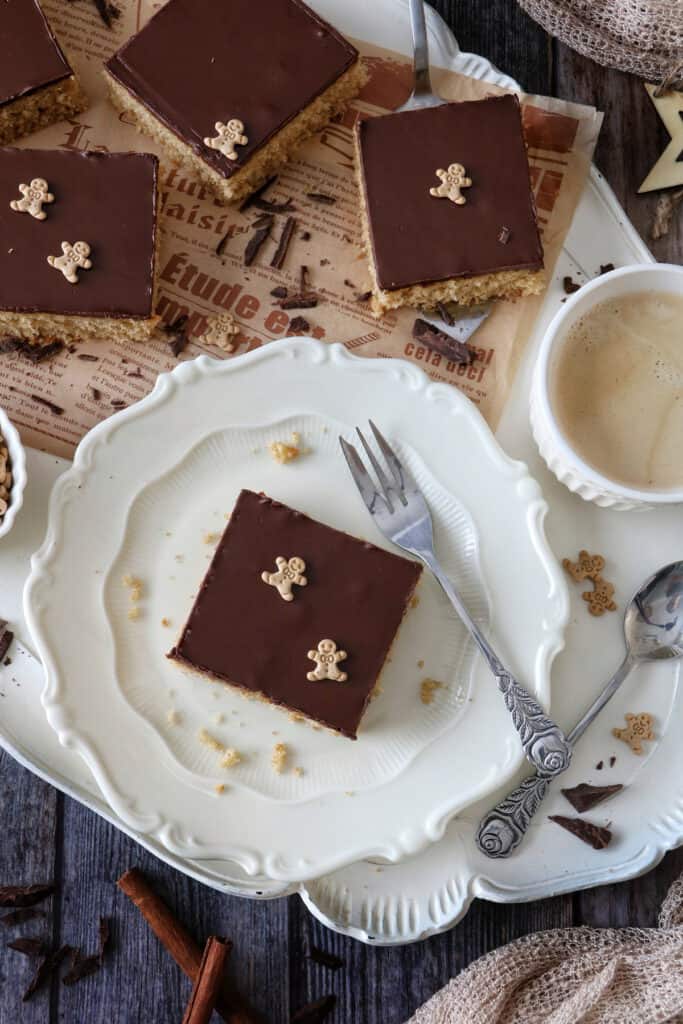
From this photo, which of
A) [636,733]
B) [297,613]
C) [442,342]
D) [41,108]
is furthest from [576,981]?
[41,108]

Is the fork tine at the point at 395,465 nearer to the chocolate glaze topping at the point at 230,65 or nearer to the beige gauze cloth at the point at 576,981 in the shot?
the chocolate glaze topping at the point at 230,65

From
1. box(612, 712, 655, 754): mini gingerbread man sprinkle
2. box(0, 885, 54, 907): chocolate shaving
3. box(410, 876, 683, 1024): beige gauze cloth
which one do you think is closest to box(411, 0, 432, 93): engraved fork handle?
box(612, 712, 655, 754): mini gingerbread man sprinkle

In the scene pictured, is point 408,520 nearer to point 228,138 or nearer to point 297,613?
point 297,613

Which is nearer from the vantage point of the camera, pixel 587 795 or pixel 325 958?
pixel 587 795

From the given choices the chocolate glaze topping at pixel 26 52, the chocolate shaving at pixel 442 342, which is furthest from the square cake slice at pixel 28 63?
the chocolate shaving at pixel 442 342

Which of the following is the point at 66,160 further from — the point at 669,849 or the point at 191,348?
the point at 669,849
